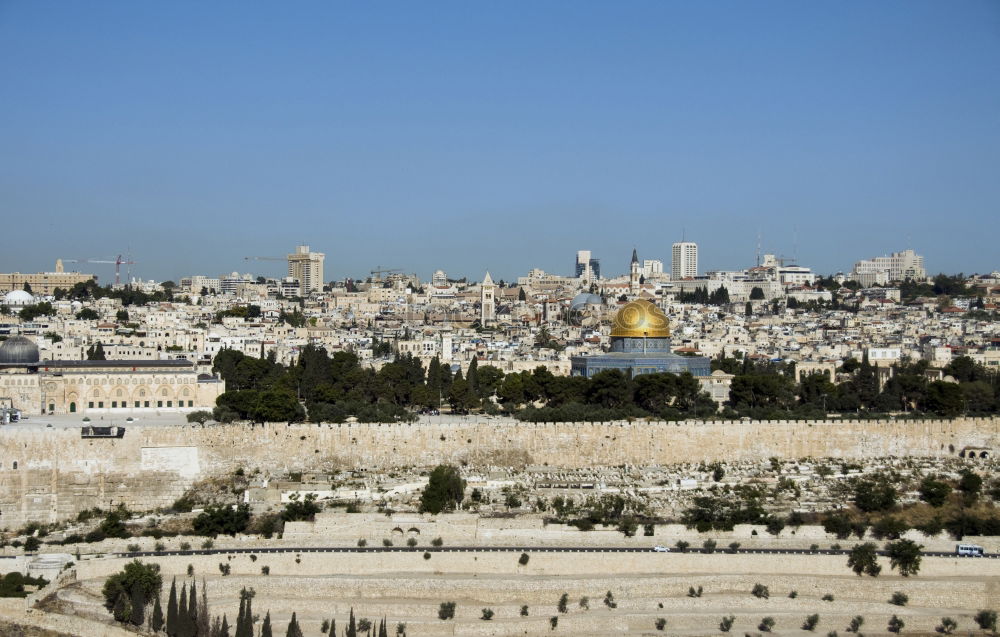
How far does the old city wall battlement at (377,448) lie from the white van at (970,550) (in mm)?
7953

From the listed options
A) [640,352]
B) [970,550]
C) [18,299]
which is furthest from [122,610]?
[18,299]

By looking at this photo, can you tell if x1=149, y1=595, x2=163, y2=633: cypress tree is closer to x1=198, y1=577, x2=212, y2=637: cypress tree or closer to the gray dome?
x1=198, y1=577, x2=212, y2=637: cypress tree

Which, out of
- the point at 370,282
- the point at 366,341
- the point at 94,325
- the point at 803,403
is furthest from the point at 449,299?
the point at 803,403

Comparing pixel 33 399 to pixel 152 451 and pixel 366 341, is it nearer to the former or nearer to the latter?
pixel 152 451

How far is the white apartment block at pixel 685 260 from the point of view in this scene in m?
150

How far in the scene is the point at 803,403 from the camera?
134ft

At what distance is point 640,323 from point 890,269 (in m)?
87.1

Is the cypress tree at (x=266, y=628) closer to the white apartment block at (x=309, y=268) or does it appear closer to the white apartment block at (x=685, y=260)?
the white apartment block at (x=309, y=268)

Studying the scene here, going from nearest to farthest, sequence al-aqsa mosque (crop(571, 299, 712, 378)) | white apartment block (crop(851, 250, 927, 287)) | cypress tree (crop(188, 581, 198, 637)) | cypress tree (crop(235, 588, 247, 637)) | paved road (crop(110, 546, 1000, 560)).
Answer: cypress tree (crop(235, 588, 247, 637)), cypress tree (crop(188, 581, 198, 637)), paved road (crop(110, 546, 1000, 560)), al-aqsa mosque (crop(571, 299, 712, 378)), white apartment block (crop(851, 250, 927, 287))

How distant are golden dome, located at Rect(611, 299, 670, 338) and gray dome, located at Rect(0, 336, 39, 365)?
1760 centimetres

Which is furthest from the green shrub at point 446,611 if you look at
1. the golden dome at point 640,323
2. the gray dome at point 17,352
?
the golden dome at point 640,323

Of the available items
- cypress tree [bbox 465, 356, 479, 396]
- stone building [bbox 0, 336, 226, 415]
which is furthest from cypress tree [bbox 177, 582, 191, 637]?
cypress tree [bbox 465, 356, 479, 396]

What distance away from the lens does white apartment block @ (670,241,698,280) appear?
150500mm

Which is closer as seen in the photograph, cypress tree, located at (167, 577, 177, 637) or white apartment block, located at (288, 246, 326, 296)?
cypress tree, located at (167, 577, 177, 637)
